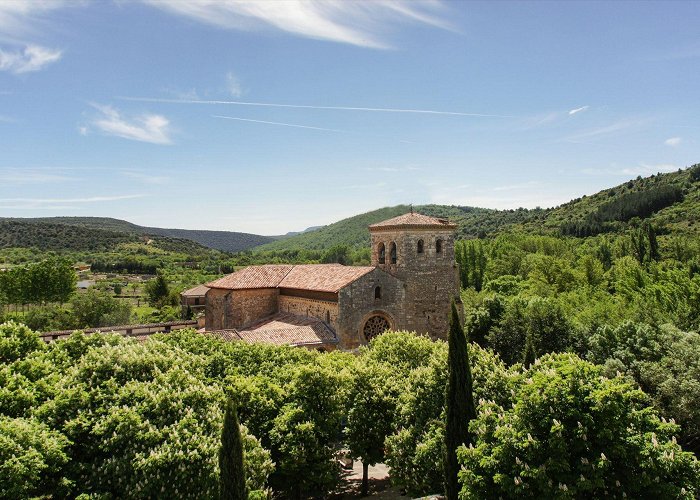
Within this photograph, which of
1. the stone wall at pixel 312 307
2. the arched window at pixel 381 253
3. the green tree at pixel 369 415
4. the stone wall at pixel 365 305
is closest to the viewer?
the green tree at pixel 369 415

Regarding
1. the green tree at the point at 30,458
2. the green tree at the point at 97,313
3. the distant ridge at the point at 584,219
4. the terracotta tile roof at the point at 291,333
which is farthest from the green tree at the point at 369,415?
the distant ridge at the point at 584,219

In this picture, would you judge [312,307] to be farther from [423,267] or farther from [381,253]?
[423,267]

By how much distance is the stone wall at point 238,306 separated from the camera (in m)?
35.7

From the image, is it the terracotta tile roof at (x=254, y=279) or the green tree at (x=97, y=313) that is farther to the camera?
the green tree at (x=97, y=313)

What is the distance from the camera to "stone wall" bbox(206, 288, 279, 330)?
35.7m

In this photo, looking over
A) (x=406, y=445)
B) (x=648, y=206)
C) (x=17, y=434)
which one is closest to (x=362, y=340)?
(x=406, y=445)

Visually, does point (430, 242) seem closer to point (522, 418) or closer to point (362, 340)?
point (362, 340)

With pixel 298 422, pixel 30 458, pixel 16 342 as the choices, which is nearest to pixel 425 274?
pixel 298 422

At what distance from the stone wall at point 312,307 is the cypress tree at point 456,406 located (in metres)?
16.4

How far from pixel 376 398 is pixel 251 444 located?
6.41 metres

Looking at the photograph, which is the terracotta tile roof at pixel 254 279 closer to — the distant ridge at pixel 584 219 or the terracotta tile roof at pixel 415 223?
the terracotta tile roof at pixel 415 223

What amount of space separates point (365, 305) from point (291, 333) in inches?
202

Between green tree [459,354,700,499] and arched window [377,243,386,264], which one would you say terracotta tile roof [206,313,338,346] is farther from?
green tree [459,354,700,499]

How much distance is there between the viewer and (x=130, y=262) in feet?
427
